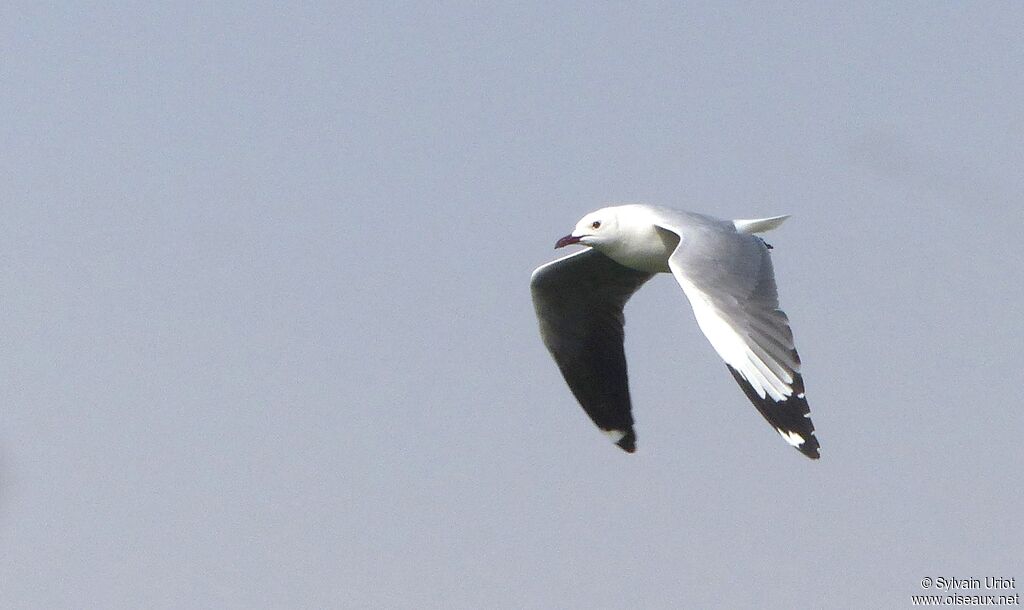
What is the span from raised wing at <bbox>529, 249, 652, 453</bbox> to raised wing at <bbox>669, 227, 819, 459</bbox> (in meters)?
1.60

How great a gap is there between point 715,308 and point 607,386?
8.84 ft

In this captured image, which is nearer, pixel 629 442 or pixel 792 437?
pixel 792 437

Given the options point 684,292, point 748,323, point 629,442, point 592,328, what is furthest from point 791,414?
point 629,442

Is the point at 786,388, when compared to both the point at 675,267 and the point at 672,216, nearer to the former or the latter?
the point at 675,267

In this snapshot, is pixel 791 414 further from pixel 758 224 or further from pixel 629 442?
pixel 629 442

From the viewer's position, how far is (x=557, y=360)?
12.0 meters

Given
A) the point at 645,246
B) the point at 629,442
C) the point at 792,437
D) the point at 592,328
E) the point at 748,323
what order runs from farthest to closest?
the point at 629,442 < the point at 592,328 < the point at 645,246 < the point at 748,323 < the point at 792,437

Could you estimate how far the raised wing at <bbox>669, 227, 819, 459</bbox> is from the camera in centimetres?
906

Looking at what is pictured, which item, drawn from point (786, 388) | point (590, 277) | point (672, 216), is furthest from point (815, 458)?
point (590, 277)

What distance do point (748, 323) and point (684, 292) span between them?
1.29 ft

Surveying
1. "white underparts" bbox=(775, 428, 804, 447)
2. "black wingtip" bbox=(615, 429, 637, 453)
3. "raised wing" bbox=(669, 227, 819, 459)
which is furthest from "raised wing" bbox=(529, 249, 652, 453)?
"white underparts" bbox=(775, 428, 804, 447)

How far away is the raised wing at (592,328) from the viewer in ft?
38.8

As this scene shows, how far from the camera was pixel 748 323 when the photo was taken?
9.48m

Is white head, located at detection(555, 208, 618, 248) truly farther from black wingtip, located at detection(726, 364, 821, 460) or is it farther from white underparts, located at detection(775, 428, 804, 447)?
white underparts, located at detection(775, 428, 804, 447)
